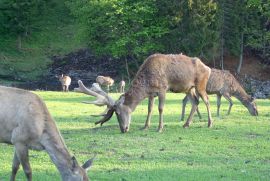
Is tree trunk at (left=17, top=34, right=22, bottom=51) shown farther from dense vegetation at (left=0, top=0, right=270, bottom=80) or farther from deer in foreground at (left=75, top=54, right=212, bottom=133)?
deer in foreground at (left=75, top=54, right=212, bottom=133)

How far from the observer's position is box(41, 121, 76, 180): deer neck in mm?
9719

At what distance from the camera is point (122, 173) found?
1146 cm

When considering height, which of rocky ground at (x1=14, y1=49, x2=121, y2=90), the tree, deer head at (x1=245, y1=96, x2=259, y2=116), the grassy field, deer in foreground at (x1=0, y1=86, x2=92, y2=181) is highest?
Result: the tree

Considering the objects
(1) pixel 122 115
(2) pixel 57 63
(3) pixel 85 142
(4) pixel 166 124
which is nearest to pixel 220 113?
(4) pixel 166 124

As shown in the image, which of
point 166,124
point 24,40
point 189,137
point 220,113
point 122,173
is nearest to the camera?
point 122,173

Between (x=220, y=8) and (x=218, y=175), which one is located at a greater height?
(x=220, y=8)

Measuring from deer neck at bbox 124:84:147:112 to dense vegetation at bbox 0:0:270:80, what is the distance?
27854 millimetres

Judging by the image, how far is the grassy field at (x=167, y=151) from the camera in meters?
11.5

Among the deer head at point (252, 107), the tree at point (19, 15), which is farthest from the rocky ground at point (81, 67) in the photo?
the deer head at point (252, 107)

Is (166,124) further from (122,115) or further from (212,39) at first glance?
(212,39)

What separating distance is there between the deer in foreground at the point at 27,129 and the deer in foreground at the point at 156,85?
5609 mm

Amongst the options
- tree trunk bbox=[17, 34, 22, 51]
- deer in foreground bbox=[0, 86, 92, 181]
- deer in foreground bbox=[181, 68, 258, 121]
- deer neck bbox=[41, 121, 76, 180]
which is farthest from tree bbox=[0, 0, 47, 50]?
deer neck bbox=[41, 121, 76, 180]

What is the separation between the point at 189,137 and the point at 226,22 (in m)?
32.0

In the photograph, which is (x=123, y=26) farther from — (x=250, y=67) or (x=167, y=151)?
(x=167, y=151)
